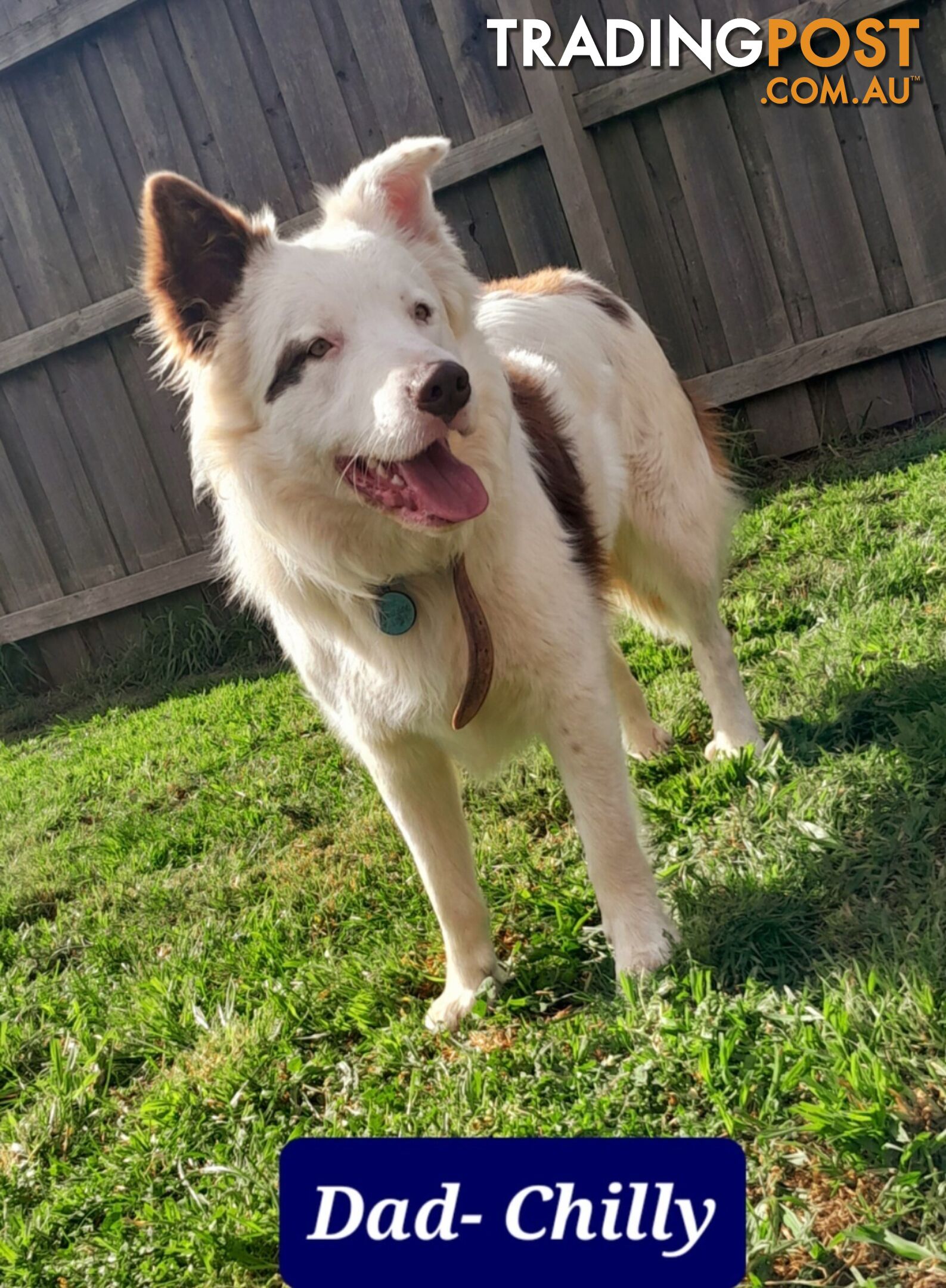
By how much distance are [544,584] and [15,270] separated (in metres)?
5.37

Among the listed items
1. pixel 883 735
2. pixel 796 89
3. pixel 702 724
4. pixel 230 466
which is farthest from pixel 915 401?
pixel 230 466

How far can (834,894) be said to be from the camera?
2533mm

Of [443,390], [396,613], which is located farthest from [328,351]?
[396,613]

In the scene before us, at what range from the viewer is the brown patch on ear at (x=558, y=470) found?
2977mm

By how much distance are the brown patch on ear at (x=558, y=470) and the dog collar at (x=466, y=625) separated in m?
0.40

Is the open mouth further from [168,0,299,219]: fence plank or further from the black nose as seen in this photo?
[168,0,299,219]: fence plank

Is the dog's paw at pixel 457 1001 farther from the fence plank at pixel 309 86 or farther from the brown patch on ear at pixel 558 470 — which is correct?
the fence plank at pixel 309 86

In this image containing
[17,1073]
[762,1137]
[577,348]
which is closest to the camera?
[762,1137]

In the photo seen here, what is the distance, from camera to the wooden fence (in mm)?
5652

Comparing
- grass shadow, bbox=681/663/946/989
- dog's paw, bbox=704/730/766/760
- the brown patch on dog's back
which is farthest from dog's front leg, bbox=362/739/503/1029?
the brown patch on dog's back

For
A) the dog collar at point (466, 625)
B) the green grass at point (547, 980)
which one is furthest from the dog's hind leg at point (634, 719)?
the dog collar at point (466, 625)

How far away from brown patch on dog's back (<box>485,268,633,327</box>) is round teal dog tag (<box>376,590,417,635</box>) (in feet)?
5.60

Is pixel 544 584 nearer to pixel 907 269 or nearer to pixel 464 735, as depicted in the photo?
pixel 464 735

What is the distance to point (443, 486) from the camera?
95.1 inches
